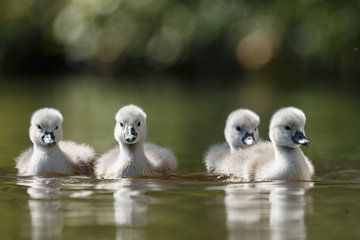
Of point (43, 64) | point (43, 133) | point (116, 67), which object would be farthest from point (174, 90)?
point (43, 133)

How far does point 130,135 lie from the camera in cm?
1075

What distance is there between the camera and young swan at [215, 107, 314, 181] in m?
10.2

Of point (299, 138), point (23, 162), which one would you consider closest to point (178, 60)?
point (23, 162)

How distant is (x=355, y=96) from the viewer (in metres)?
21.3

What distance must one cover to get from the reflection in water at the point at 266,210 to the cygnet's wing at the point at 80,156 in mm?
1938

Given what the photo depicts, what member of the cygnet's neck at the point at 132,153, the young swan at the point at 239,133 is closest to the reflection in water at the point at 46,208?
the cygnet's neck at the point at 132,153

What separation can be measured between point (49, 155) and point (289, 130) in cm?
225

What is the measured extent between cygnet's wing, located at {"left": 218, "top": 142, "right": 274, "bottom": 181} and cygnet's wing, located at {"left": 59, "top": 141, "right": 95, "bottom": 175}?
1294mm

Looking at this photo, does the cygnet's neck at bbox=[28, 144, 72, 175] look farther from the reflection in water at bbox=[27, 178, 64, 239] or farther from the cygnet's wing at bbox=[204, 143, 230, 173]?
the cygnet's wing at bbox=[204, 143, 230, 173]

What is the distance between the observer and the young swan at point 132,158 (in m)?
10.8

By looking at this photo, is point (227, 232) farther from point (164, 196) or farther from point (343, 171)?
point (343, 171)

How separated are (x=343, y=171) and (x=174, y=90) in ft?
44.5

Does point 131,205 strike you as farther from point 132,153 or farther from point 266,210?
point 132,153

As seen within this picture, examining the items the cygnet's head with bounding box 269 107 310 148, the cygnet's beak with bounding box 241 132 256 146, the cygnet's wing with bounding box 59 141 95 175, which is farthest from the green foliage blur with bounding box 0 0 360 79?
the cygnet's head with bounding box 269 107 310 148
